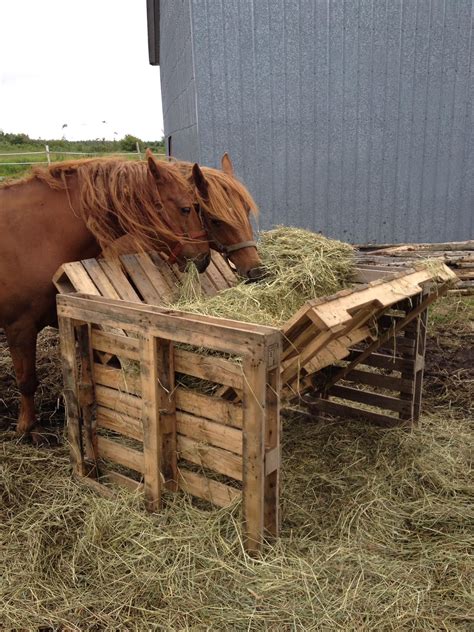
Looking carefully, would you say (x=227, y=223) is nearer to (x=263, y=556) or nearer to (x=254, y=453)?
(x=254, y=453)

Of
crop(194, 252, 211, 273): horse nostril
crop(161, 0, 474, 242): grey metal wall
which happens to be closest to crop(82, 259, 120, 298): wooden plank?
crop(194, 252, 211, 273): horse nostril

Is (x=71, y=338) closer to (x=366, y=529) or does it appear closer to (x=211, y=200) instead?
(x=211, y=200)

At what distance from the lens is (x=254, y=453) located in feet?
7.50

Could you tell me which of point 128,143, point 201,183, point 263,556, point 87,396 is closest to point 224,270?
point 201,183

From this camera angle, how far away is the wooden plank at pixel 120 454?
2.90m

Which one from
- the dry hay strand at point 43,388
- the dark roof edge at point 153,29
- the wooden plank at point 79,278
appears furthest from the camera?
the dark roof edge at point 153,29

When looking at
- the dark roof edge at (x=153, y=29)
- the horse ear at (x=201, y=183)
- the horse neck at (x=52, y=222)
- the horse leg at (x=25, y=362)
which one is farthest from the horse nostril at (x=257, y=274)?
the dark roof edge at (x=153, y=29)

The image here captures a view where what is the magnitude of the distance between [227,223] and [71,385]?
1.35 metres

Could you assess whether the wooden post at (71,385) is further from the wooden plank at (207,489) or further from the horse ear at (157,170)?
the horse ear at (157,170)

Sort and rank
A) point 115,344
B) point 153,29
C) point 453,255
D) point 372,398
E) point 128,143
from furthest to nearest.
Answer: point 128,143, point 153,29, point 453,255, point 372,398, point 115,344

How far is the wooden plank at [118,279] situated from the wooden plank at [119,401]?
21.9 inches

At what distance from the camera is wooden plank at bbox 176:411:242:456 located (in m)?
2.43

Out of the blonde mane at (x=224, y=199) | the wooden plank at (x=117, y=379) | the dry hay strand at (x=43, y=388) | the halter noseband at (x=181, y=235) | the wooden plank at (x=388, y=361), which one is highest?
the blonde mane at (x=224, y=199)

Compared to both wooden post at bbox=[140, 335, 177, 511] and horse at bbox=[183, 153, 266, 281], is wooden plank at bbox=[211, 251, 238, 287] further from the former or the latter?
wooden post at bbox=[140, 335, 177, 511]
